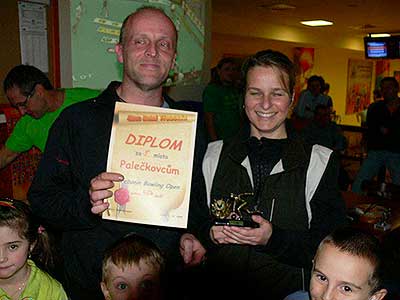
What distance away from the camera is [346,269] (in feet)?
5.04

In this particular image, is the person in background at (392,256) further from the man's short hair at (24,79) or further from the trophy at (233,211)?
the man's short hair at (24,79)

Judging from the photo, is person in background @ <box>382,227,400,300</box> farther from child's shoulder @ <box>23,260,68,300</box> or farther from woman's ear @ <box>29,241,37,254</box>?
woman's ear @ <box>29,241,37,254</box>

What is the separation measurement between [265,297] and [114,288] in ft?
1.88

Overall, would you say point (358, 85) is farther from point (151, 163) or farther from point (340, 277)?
point (151, 163)

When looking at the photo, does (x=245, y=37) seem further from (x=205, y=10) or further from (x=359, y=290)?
(x=359, y=290)

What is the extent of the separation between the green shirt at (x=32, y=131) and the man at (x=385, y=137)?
13.6 feet

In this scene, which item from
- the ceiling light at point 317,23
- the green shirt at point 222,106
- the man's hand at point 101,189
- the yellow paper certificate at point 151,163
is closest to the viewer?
the man's hand at point 101,189

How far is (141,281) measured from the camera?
5.66ft

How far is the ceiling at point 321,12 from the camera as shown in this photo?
275 inches

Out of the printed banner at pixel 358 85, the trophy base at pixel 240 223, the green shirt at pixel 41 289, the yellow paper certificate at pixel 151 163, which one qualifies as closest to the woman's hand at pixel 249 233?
the trophy base at pixel 240 223

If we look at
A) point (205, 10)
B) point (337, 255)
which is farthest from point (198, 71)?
point (337, 255)

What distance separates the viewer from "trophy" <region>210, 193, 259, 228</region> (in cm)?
149

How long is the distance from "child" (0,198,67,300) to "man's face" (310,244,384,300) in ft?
3.40

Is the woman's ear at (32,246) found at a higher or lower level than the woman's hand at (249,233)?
lower
